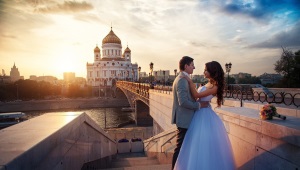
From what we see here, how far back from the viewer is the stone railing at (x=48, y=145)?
2.75 m

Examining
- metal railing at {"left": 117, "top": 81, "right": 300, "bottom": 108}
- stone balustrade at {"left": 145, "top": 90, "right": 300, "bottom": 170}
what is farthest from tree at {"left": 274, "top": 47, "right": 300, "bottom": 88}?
stone balustrade at {"left": 145, "top": 90, "right": 300, "bottom": 170}

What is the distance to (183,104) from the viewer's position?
3.70m

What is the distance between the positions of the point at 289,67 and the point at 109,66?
84487 mm

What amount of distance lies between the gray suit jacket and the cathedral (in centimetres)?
9610

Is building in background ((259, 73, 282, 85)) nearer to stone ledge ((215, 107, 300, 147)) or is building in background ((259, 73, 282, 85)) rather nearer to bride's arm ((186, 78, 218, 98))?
stone ledge ((215, 107, 300, 147))

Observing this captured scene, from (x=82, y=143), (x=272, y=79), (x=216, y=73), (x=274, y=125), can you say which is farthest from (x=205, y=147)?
(x=272, y=79)

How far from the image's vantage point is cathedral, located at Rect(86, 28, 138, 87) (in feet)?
332

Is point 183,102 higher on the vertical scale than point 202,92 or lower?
lower

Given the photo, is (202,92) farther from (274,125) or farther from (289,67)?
(289,67)

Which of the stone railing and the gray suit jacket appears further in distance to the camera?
the gray suit jacket

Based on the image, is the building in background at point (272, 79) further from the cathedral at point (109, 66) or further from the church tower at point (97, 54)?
the church tower at point (97, 54)

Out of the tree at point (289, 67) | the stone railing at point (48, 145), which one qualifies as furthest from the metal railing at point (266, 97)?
the tree at point (289, 67)

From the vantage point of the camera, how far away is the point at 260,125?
3.54m

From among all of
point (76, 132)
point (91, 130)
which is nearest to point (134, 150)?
point (91, 130)
